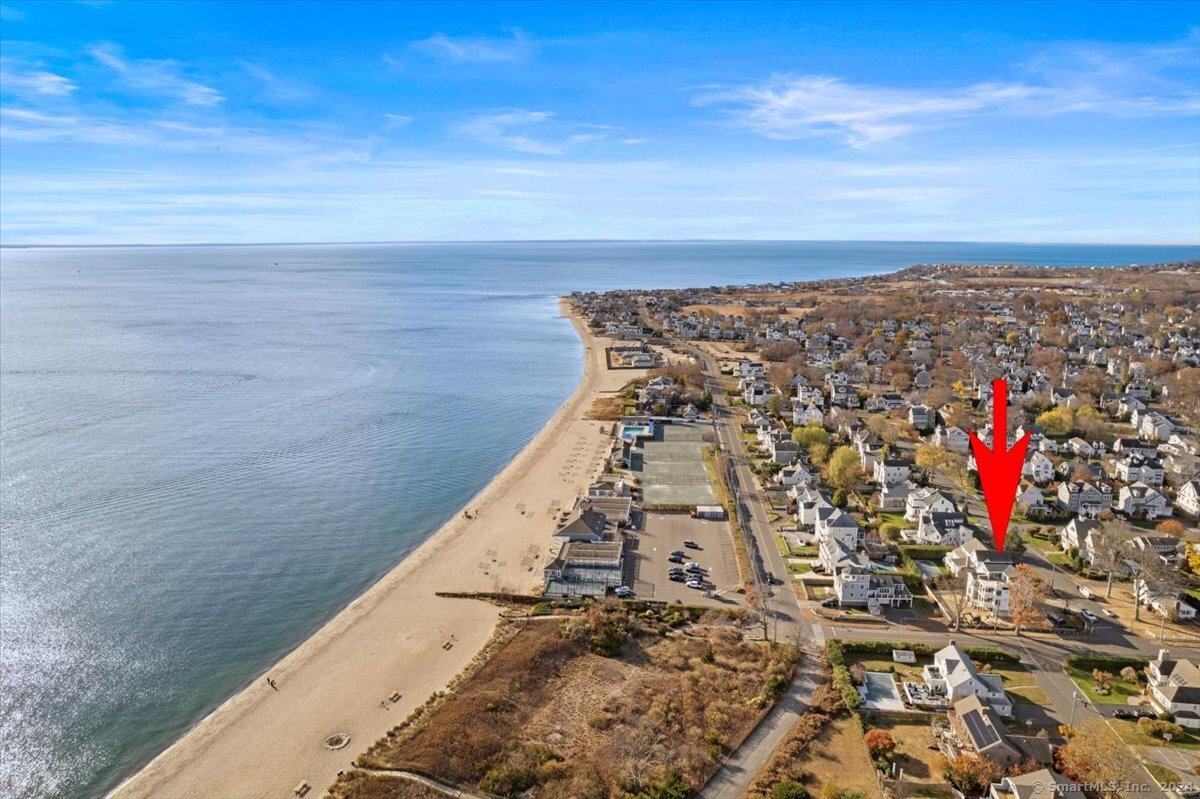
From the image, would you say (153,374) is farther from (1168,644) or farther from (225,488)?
(1168,644)

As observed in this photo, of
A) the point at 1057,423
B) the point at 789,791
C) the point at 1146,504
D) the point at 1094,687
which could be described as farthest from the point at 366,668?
the point at 1057,423

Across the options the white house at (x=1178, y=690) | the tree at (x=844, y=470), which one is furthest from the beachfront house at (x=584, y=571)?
the white house at (x=1178, y=690)

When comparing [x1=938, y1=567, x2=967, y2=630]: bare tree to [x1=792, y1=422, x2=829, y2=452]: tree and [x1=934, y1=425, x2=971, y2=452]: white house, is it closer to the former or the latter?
[x1=792, y1=422, x2=829, y2=452]: tree

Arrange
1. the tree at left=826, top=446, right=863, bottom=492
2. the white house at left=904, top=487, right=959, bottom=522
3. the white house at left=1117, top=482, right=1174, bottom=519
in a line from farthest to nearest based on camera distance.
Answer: the tree at left=826, top=446, right=863, bottom=492, the white house at left=1117, top=482, right=1174, bottom=519, the white house at left=904, top=487, right=959, bottom=522

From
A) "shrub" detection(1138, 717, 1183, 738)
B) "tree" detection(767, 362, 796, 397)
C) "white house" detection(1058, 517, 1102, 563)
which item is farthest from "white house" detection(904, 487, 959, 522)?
"tree" detection(767, 362, 796, 397)

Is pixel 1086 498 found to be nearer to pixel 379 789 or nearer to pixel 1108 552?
pixel 1108 552

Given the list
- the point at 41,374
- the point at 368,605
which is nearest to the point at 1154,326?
the point at 368,605
